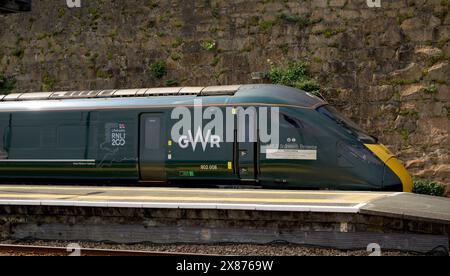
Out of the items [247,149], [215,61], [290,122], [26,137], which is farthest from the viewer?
[215,61]

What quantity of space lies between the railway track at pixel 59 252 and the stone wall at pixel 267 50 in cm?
1020

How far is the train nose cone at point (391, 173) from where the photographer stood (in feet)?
41.9

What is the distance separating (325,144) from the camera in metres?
13.0

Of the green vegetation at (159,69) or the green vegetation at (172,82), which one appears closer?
the green vegetation at (172,82)

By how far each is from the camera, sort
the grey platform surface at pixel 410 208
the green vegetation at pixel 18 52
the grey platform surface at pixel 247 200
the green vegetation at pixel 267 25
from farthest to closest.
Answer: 1. the green vegetation at pixel 18 52
2. the green vegetation at pixel 267 25
3. the grey platform surface at pixel 247 200
4. the grey platform surface at pixel 410 208

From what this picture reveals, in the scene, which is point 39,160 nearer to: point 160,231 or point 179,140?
point 179,140

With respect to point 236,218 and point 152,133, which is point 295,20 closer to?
point 152,133

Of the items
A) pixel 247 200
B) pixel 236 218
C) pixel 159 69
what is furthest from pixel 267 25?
pixel 236 218

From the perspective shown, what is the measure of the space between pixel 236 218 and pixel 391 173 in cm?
422

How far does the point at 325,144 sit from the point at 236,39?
7.59 meters

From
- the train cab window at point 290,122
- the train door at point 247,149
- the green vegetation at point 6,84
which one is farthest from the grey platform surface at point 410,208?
the green vegetation at point 6,84

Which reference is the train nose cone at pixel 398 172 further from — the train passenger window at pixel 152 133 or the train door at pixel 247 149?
the train passenger window at pixel 152 133

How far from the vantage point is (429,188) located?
17.2 metres
